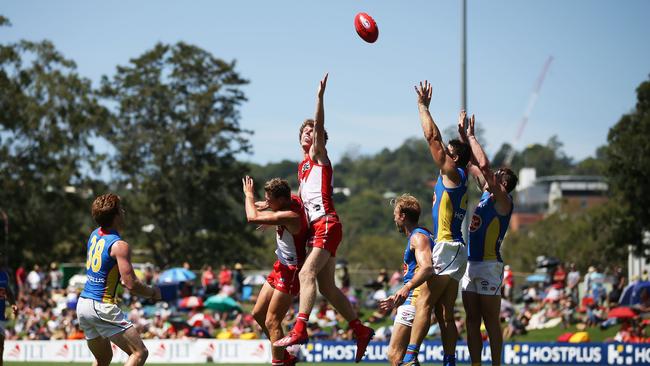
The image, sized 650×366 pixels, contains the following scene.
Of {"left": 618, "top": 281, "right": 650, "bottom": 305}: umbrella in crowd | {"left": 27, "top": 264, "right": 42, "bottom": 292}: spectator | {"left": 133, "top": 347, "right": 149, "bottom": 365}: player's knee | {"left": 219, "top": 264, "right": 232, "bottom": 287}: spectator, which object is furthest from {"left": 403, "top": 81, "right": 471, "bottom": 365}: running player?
{"left": 27, "top": 264, "right": 42, "bottom": 292}: spectator

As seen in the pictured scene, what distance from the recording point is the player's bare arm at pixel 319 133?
12883 mm

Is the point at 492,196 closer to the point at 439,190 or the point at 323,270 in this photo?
the point at 439,190

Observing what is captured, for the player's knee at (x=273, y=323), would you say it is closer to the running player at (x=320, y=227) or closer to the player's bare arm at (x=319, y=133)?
the running player at (x=320, y=227)

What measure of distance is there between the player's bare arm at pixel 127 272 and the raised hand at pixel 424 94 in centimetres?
421

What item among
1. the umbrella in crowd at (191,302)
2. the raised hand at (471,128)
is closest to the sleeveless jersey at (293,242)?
the raised hand at (471,128)

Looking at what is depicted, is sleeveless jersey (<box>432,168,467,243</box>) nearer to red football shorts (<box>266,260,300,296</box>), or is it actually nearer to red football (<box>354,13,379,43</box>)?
red football shorts (<box>266,260,300,296</box>)

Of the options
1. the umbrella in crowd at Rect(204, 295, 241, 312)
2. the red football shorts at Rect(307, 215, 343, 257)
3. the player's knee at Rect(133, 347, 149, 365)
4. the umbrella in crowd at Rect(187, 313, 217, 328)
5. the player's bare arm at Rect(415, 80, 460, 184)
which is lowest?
the umbrella in crowd at Rect(187, 313, 217, 328)

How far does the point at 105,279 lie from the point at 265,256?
259 ft

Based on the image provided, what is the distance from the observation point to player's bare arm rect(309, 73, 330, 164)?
12.9m

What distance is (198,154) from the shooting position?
213 feet

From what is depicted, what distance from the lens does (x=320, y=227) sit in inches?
511

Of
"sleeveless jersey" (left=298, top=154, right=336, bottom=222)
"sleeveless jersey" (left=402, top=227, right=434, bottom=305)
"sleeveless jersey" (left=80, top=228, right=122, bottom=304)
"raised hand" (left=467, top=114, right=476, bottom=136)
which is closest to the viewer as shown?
"sleeveless jersey" (left=80, top=228, right=122, bottom=304)

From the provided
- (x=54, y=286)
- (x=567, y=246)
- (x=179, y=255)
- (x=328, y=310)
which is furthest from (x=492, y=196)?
(x=567, y=246)

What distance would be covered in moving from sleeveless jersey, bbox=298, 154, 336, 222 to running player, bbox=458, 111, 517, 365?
1963 mm
